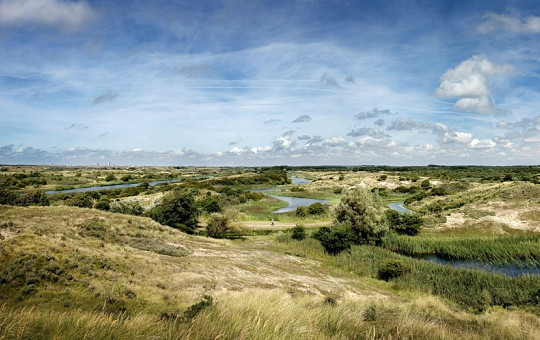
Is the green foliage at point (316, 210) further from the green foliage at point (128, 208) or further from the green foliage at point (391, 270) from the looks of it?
the green foliage at point (391, 270)

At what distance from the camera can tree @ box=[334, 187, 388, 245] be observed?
37.3m

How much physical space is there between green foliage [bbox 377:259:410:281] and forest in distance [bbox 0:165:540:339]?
10 centimetres

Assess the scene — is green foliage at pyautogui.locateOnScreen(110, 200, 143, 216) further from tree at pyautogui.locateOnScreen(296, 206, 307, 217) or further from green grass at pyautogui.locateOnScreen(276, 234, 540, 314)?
green grass at pyautogui.locateOnScreen(276, 234, 540, 314)

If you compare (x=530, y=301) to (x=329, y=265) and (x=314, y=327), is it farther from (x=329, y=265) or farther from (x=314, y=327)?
(x=314, y=327)

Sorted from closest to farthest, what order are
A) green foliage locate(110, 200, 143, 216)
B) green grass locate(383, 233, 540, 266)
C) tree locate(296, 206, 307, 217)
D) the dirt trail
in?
green grass locate(383, 233, 540, 266) → green foliage locate(110, 200, 143, 216) → the dirt trail → tree locate(296, 206, 307, 217)

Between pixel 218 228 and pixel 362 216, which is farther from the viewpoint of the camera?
pixel 218 228

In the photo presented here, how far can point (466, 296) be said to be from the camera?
70.6 ft

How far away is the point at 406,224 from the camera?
4634 centimetres

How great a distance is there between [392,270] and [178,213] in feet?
108

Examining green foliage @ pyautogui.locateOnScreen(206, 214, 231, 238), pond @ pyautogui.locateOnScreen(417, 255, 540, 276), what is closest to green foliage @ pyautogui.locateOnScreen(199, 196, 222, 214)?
green foliage @ pyautogui.locateOnScreen(206, 214, 231, 238)

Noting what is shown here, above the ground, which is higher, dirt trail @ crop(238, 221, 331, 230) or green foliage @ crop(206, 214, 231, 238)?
green foliage @ crop(206, 214, 231, 238)

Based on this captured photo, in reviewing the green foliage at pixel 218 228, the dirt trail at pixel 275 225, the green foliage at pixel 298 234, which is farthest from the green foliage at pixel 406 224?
the green foliage at pixel 218 228

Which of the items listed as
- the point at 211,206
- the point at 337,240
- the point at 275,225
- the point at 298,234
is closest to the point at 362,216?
the point at 337,240

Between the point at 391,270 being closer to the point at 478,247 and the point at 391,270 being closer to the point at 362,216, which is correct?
the point at 362,216
